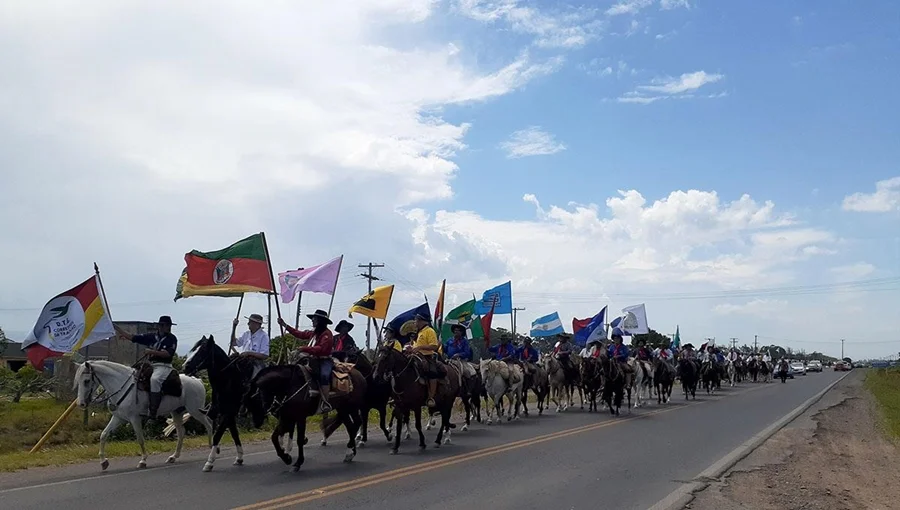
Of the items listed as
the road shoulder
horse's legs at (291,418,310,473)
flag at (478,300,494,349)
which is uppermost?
flag at (478,300,494,349)

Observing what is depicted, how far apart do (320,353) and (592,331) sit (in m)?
21.6

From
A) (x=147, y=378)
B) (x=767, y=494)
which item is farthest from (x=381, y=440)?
(x=767, y=494)

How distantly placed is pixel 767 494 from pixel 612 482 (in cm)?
233

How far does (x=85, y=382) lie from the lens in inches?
550

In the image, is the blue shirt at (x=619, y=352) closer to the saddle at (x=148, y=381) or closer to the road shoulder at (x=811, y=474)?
the road shoulder at (x=811, y=474)

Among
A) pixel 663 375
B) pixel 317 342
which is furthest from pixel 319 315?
pixel 663 375

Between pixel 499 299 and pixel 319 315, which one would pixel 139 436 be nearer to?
pixel 319 315

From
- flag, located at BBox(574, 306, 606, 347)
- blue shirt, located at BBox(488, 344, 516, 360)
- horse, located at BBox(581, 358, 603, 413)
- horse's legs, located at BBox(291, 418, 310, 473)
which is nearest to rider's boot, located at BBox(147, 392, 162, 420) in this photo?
horse's legs, located at BBox(291, 418, 310, 473)

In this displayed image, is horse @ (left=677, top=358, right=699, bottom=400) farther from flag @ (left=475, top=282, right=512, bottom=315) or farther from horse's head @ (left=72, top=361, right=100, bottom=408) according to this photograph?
horse's head @ (left=72, top=361, right=100, bottom=408)

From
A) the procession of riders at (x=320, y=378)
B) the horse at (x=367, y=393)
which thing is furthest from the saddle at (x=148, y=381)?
the horse at (x=367, y=393)

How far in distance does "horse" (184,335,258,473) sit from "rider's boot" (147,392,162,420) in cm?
91

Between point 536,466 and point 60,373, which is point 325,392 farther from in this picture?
point 60,373

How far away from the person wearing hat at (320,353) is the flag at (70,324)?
453 centimetres

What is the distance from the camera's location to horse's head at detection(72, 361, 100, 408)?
13906 mm
